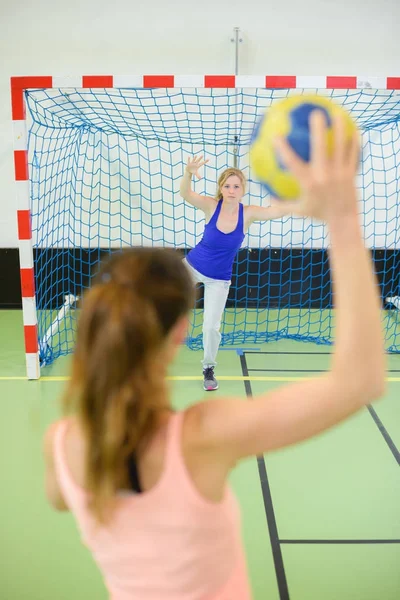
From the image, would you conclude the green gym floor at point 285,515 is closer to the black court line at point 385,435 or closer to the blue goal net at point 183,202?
the black court line at point 385,435

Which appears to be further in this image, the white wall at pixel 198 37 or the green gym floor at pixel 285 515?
the white wall at pixel 198 37

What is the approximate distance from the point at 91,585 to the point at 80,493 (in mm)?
1578

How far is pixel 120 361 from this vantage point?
853 mm

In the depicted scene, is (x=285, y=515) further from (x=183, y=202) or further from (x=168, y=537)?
(x=183, y=202)

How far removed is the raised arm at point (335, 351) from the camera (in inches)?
29.3

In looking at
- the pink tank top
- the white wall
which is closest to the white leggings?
the white wall

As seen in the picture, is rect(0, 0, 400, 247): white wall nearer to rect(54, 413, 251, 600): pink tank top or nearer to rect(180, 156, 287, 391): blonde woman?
rect(180, 156, 287, 391): blonde woman

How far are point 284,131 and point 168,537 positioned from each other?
78cm

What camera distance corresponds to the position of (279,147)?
0.76 metres

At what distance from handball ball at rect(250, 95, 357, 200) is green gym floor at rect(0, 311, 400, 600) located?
1.69 m

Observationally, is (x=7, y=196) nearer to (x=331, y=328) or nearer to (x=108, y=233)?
(x=108, y=233)

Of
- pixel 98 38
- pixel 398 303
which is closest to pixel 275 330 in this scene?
pixel 398 303

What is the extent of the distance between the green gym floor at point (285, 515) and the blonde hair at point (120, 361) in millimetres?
1620

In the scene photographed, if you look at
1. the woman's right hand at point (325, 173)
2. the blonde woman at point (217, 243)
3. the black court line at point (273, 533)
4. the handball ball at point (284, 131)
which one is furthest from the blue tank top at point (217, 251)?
the woman's right hand at point (325, 173)
